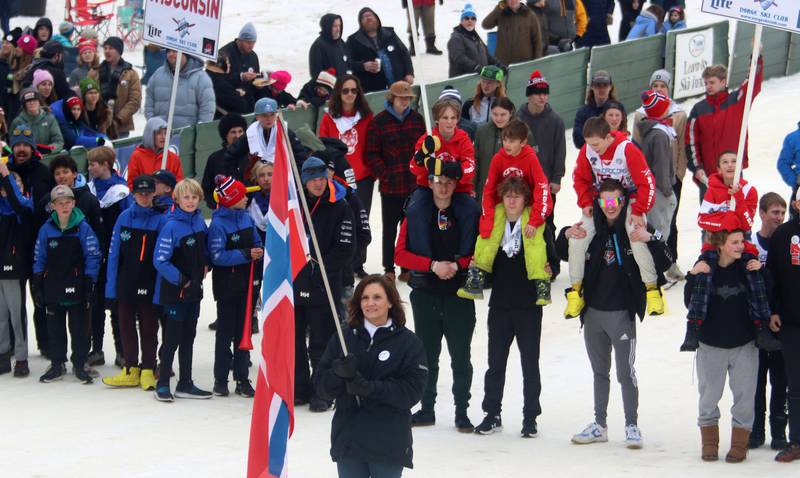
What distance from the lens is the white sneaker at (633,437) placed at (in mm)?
10562

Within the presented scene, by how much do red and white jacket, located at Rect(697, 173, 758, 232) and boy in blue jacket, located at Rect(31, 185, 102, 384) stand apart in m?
4.73

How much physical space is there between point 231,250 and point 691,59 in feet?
42.7

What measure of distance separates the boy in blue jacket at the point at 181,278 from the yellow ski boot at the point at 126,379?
45 cm

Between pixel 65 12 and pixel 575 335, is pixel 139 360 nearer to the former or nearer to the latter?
pixel 575 335

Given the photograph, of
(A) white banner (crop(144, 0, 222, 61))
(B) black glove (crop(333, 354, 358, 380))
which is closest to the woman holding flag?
(B) black glove (crop(333, 354, 358, 380))

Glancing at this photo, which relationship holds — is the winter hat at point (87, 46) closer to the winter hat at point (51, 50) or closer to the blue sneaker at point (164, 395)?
the winter hat at point (51, 50)

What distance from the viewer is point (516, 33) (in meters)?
21.2

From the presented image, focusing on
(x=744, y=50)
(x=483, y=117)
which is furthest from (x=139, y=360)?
(x=744, y=50)

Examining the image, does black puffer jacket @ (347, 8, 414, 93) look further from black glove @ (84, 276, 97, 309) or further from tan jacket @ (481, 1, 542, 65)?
black glove @ (84, 276, 97, 309)

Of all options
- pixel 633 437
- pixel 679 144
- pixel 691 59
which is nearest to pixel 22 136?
pixel 633 437

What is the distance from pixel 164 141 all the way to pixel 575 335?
396cm

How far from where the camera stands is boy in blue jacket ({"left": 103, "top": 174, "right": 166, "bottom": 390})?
12.1 meters

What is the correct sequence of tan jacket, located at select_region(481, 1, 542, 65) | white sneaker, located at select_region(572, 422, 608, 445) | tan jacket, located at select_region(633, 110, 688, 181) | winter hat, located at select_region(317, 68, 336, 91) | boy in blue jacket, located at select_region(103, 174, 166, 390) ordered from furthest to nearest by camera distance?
tan jacket, located at select_region(481, 1, 542, 65)
winter hat, located at select_region(317, 68, 336, 91)
tan jacket, located at select_region(633, 110, 688, 181)
boy in blue jacket, located at select_region(103, 174, 166, 390)
white sneaker, located at select_region(572, 422, 608, 445)

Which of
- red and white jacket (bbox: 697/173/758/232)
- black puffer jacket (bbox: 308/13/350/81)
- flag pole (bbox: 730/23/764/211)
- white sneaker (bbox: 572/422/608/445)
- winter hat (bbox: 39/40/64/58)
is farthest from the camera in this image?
black puffer jacket (bbox: 308/13/350/81)
